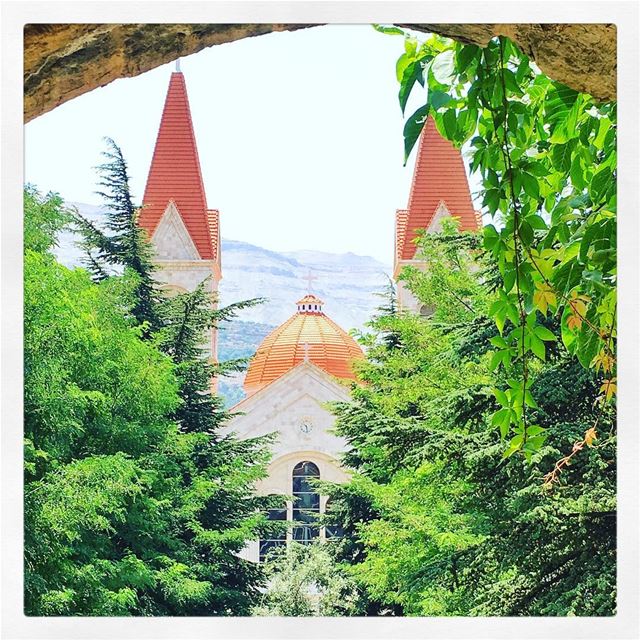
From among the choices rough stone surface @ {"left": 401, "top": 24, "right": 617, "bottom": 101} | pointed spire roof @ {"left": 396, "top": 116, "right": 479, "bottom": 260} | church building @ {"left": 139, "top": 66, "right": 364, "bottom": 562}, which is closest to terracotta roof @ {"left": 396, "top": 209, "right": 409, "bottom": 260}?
pointed spire roof @ {"left": 396, "top": 116, "right": 479, "bottom": 260}

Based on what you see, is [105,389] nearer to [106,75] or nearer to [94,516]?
[94,516]

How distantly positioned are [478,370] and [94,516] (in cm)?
239

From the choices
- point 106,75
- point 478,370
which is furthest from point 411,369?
point 106,75

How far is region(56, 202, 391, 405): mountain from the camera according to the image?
5.95 m

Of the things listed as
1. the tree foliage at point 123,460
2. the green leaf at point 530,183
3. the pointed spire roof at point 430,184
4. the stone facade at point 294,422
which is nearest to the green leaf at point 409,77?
the green leaf at point 530,183

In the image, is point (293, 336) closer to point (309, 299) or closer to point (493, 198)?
point (309, 299)

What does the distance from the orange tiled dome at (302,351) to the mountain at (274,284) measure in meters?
0.09

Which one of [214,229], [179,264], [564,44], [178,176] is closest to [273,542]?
[179,264]

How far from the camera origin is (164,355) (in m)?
7.05

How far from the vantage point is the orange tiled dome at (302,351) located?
24.2 ft

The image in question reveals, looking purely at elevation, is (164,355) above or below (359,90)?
below

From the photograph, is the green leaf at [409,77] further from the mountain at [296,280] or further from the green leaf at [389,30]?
the mountain at [296,280]

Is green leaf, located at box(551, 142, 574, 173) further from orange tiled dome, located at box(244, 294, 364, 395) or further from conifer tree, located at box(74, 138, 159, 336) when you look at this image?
conifer tree, located at box(74, 138, 159, 336)
